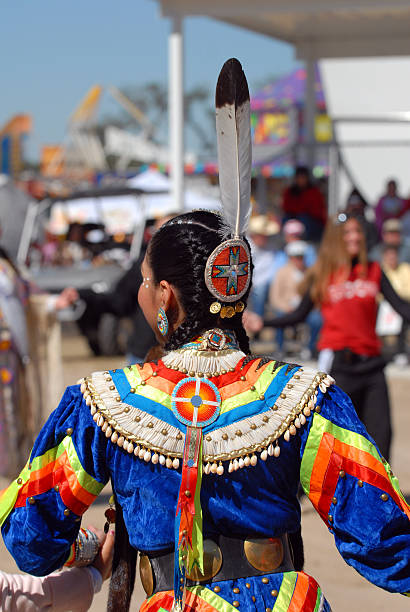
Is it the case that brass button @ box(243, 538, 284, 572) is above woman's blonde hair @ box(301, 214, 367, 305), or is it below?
below

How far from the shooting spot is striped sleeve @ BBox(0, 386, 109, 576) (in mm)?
1982

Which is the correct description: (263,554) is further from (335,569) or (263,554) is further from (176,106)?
(176,106)

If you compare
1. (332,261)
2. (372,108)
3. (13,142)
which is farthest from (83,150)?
(332,261)

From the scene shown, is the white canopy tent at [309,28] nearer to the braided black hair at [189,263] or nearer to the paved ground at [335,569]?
the paved ground at [335,569]

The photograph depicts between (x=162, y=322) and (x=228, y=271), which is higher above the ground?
(x=228, y=271)

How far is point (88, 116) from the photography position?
195ft

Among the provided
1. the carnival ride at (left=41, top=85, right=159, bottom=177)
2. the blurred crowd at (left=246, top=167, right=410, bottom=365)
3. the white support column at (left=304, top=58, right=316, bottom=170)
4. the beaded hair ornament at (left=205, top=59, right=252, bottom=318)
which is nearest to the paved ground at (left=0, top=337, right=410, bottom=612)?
the beaded hair ornament at (left=205, top=59, right=252, bottom=318)

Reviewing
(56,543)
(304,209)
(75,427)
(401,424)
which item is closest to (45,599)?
(56,543)

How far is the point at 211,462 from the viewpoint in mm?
1938

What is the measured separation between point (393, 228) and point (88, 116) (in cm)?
4943

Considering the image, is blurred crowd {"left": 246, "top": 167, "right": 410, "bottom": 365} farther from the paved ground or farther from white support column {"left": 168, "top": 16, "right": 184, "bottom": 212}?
the paved ground

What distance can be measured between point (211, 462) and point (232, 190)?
0.59 meters

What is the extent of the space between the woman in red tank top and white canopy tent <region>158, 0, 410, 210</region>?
6.35 meters

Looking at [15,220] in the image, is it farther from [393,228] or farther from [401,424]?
[401,424]
